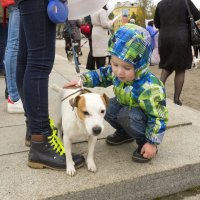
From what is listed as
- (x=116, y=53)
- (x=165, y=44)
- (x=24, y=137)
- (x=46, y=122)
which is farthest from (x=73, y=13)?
(x=165, y=44)

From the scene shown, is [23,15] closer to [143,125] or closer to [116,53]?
[116,53]

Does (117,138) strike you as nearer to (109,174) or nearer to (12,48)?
(109,174)

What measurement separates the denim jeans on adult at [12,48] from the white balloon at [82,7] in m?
0.79

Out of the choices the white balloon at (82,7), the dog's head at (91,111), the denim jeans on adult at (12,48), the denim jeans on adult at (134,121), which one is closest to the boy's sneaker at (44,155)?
the dog's head at (91,111)

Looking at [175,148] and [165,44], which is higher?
[165,44]

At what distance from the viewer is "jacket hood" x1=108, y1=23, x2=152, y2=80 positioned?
2223 millimetres

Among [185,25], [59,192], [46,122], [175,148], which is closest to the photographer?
[59,192]

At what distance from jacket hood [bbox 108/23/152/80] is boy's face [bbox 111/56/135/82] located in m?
0.03

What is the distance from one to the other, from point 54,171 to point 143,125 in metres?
0.73

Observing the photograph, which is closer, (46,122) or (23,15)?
(23,15)

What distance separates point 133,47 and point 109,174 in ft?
2.92

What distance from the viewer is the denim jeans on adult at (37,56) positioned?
200cm

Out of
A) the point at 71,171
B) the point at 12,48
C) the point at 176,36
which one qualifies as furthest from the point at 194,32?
the point at 71,171

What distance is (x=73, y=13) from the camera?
2557mm
